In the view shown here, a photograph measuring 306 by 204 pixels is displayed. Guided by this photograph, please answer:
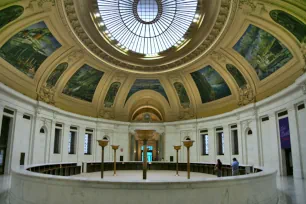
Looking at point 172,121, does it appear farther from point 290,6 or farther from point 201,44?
point 290,6

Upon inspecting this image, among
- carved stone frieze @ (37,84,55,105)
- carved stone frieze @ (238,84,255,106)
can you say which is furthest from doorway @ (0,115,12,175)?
carved stone frieze @ (238,84,255,106)

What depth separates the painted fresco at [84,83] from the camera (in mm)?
21188

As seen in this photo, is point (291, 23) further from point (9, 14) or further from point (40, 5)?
point (9, 14)

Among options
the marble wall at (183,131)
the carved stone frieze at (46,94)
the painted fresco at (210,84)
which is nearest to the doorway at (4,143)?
the marble wall at (183,131)

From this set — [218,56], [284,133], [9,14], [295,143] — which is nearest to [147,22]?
[218,56]

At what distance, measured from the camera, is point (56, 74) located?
19.6 meters

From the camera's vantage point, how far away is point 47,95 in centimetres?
1930

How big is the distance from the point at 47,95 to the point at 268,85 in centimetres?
1573

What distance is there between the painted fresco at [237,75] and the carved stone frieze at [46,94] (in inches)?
535

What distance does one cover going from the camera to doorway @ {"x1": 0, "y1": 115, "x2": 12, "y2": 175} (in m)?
14.9

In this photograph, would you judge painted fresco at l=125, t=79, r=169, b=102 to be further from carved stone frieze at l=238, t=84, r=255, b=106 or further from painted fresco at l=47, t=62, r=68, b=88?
carved stone frieze at l=238, t=84, r=255, b=106

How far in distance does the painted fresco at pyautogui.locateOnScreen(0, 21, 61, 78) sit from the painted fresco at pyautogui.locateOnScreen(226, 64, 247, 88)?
40.9 ft

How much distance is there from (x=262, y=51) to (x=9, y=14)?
14297mm

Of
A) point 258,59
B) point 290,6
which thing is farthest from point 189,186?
point 258,59
